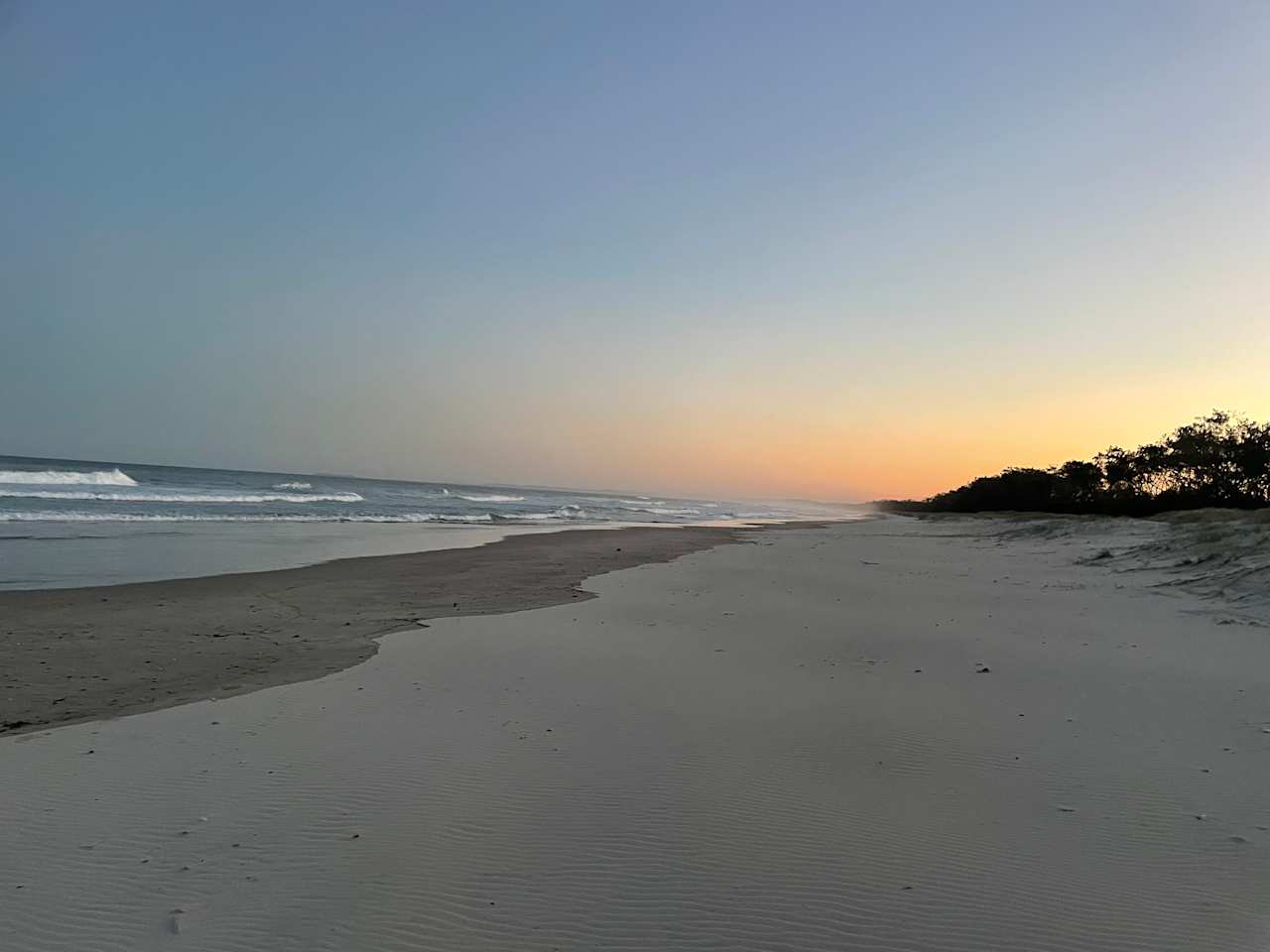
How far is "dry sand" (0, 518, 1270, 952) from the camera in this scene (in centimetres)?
328

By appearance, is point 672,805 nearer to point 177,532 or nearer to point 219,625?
point 219,625

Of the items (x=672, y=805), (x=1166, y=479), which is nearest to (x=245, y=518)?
(x=672, y=805)

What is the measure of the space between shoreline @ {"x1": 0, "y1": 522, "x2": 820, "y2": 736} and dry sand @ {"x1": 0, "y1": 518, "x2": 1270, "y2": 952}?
0.75 meters

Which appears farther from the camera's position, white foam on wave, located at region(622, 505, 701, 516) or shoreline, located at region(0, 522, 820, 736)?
white foam on wave, located at region(622, 505, 701, 516)

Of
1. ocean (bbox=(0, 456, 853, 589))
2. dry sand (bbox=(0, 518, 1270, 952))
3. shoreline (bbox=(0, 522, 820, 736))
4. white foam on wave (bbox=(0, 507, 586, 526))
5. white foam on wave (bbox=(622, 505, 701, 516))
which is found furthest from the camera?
white foam on wave (bbox=(622, 505, 701, 516))

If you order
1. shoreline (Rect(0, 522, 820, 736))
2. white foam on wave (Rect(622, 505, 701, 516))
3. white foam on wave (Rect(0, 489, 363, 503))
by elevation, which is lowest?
shoreline (Rect(0, 522, 820, 736))

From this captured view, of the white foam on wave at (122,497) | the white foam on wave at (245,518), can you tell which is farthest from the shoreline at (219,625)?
the white foam on wave at (122,497)

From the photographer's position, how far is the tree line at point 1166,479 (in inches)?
1622

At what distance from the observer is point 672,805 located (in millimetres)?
4414

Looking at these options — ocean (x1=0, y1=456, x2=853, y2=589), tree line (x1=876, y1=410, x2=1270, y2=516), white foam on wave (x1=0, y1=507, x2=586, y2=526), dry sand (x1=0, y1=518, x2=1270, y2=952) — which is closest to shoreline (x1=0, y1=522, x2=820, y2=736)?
dry sand (x1=0, y1=518, x2=1270, y2=952)

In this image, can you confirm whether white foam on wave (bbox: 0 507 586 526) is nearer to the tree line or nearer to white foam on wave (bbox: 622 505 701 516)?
white foam on wave (bbox: 622 505 701 516)

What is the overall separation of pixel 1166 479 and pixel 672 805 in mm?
55852

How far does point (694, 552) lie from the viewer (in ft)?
76.1

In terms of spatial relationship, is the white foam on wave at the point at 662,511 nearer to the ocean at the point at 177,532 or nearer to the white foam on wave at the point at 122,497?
the ocean at the point at 177,532
